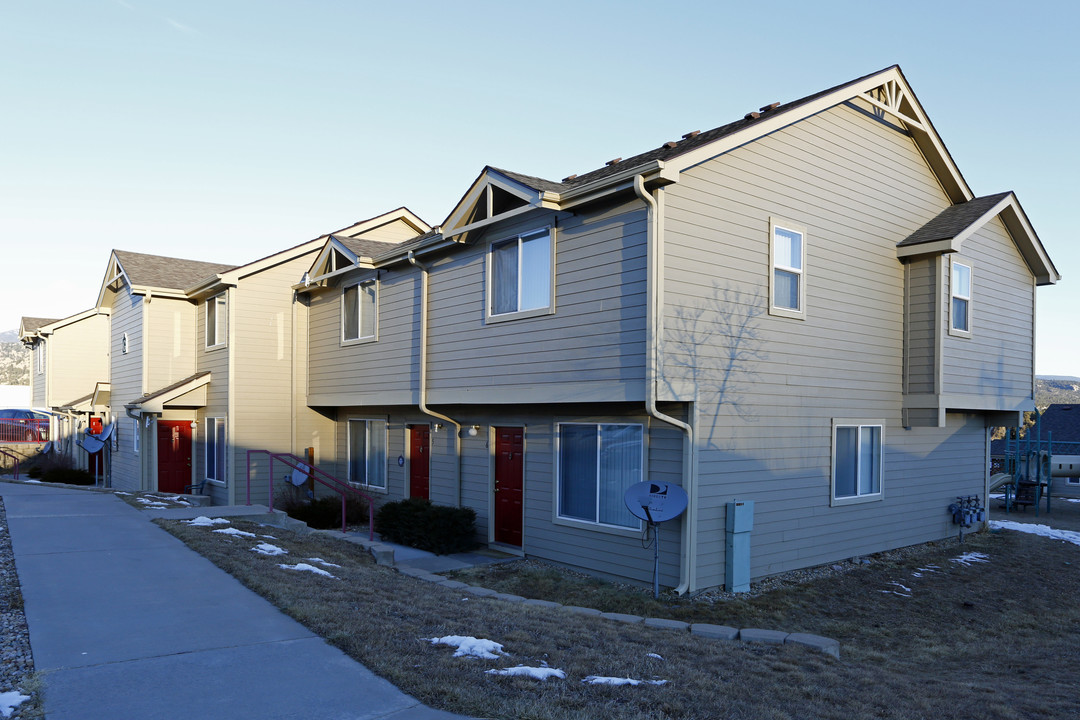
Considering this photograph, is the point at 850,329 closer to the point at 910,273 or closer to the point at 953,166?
the point at 910,273

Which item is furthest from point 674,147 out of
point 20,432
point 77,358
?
point 20,432

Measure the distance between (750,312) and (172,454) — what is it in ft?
51.4

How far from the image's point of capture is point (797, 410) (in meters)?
11.5

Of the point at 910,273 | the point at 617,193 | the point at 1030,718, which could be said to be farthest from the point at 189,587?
the point at 910,273

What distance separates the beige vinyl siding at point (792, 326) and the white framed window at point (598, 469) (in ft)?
3.72

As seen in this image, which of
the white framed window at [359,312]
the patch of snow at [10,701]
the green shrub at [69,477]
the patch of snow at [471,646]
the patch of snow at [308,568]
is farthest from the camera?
the green shrub at [69,477]

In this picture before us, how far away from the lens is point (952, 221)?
1373cm

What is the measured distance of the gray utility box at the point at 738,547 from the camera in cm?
1016

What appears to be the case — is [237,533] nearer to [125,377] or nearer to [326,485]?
[326,485]

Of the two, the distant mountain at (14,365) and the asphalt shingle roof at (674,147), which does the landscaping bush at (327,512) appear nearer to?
the asphalt shingle roof at (674,147)

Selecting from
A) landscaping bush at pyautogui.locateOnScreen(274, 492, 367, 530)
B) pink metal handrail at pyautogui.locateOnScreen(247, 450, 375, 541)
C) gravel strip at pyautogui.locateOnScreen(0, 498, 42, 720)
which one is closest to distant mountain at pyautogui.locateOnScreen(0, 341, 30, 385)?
→ pink metal handrail at pyautogui.locateOnScreen(247, 450, 375, 541)

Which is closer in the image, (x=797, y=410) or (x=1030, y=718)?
(x=1030, y=718)

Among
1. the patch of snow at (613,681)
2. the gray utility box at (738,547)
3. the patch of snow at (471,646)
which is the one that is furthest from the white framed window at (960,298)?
the patch of snow at (471,646)

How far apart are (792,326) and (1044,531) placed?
9813 mm
